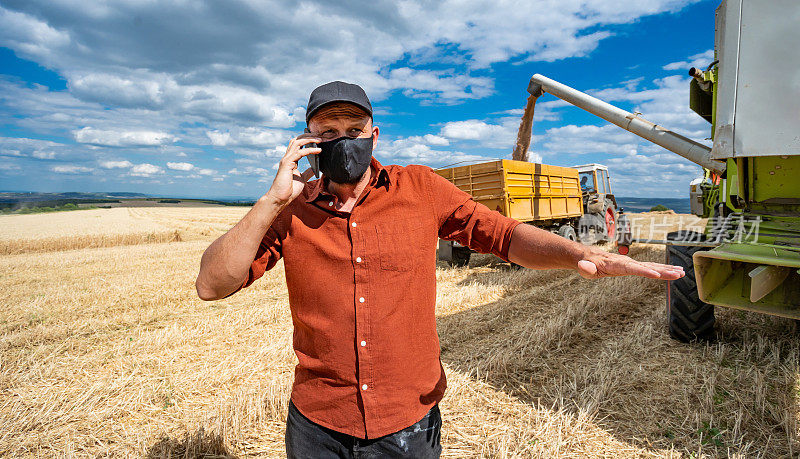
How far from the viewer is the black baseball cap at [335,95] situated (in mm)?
1626

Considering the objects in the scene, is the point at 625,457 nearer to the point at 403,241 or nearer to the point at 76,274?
the point at 403,241

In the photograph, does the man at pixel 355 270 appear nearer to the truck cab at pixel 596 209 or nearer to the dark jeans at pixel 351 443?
the dark jeans at pixel 351 443

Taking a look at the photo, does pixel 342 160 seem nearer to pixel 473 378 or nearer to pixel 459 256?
pixel 473 378

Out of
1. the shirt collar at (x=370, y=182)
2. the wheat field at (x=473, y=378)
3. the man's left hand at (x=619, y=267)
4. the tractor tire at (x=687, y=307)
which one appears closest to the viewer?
the man's left hand at (x=619, y=267)

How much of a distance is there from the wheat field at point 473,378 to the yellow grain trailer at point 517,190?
92.0 inches

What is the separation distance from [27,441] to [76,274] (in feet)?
28.9

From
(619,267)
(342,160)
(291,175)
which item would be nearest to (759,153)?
(619,267)

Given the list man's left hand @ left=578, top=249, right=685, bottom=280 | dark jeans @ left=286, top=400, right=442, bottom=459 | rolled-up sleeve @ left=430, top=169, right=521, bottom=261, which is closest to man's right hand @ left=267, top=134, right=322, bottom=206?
rolled-up sleeve @ left=430, top=169, right=521, bottom=261

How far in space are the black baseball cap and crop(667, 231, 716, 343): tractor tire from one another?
4448mm

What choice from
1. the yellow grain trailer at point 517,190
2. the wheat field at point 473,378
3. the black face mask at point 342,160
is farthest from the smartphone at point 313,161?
the yellow grain trailer at point 517,190

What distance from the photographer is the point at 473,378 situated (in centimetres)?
434

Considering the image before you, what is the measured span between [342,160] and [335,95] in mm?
249

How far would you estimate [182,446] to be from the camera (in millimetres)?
3326

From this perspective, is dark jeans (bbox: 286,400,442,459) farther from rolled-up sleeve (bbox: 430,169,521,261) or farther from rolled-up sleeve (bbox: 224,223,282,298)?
rolled-up sleeve (bbox: 430,169,521,261)
